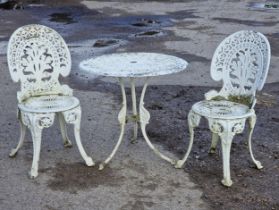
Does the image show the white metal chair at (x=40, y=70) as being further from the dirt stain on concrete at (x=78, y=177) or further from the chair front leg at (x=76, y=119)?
the dirt stain on concrete at (x=78, y=177)

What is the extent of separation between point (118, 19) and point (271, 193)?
9.38 meters

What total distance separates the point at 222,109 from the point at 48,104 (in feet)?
4.72

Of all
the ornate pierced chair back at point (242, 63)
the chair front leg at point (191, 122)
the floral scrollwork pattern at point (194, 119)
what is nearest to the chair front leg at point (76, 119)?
the chair front leg at point (191, 122)

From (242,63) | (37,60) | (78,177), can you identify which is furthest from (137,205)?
(37,60)

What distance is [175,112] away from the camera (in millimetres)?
5996

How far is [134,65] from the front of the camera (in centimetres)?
449

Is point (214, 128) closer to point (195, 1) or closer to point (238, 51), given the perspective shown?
point (238, 51)

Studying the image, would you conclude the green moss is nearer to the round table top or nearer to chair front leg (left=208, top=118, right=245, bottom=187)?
the round table top

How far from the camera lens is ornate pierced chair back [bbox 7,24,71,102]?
4.72m

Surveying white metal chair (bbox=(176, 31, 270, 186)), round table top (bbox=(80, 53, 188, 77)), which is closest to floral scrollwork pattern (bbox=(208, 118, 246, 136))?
white metal chair (bbox=(176, 31, 270, 186))

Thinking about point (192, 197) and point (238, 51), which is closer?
point (192, 197)

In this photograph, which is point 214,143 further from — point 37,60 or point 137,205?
point 37,60

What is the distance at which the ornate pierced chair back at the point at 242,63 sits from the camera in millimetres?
4488

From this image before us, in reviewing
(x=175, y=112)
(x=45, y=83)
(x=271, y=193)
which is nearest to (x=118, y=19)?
(x=175, y=112)
